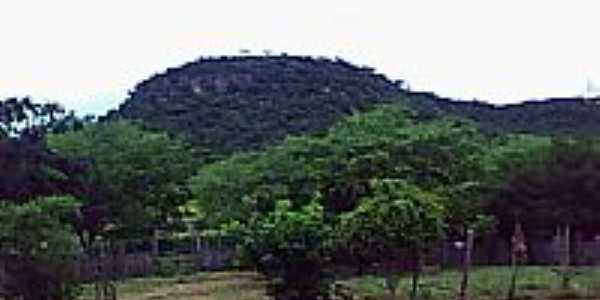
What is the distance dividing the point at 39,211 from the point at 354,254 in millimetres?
5930

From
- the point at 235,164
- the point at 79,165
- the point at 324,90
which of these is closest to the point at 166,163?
the point at 79,165

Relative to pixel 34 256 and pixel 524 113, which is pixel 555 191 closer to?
pixel 34 256

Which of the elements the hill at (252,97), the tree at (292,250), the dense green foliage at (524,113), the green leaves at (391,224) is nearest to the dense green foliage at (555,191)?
the green leaves at (391,224)

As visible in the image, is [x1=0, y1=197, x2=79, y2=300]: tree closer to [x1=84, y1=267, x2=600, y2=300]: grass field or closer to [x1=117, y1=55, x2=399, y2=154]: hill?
[x1=84, y1=267, x2=600, y2=300]: grass field

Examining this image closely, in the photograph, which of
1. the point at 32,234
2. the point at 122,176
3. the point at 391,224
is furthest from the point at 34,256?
the point at 122,176

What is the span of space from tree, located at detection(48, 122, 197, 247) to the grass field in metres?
2.11

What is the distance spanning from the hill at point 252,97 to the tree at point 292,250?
41163mm

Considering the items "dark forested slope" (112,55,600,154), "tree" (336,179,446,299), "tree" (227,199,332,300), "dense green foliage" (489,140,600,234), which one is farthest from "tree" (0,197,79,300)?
"dark forested slope" (112,55,600,154)

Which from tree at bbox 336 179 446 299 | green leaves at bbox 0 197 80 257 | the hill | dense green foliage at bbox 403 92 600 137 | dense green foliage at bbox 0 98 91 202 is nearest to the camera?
green leaves at bbox 0 197 80 257

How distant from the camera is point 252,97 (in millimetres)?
75188

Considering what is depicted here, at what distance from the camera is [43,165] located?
35844mm

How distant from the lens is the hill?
215ft

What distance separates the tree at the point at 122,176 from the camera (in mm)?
36000

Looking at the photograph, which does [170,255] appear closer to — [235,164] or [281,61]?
[235,164]
